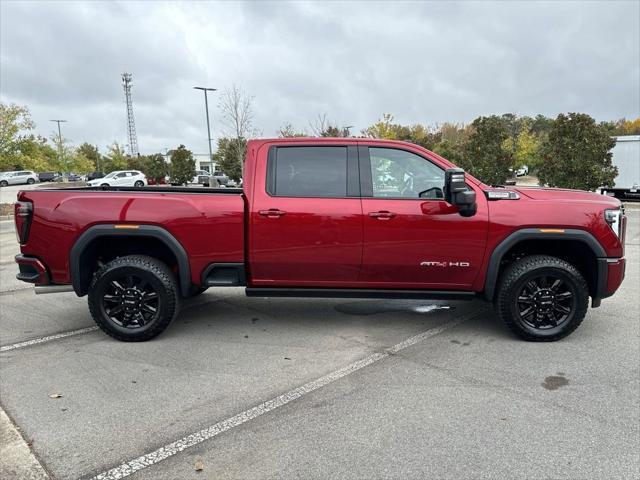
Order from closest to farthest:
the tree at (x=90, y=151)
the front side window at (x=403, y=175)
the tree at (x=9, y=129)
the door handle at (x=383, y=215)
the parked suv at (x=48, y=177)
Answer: the door handle at (x=383, y=215) < the front side window at (x=403, y=175) < the tree at (x=9, y=129) < the parked suv at (x=48, y=177) < the tree at (x=90, y=151)

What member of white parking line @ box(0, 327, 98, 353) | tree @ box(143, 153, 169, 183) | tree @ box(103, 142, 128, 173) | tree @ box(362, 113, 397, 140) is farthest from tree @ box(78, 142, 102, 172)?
white parking line @ box(0, 327, 98, 353)

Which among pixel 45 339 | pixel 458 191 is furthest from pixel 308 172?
pixel 45 339

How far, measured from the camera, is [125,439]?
2881 millimetres

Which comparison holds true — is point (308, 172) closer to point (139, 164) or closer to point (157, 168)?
point (157, 168)

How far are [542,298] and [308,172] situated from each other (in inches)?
99.0

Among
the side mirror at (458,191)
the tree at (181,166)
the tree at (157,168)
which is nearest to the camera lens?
the side mirror at (458,191)

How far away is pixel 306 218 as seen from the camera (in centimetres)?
431

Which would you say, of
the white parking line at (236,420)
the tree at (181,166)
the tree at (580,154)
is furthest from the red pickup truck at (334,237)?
the tree at (181,166)

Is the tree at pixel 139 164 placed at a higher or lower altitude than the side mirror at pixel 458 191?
higher

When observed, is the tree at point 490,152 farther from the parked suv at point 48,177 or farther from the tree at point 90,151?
the tree at point 90,151

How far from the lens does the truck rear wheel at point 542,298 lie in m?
4.37

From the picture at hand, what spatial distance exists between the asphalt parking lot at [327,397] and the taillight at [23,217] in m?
1.08

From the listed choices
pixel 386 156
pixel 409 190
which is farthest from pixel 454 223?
pixel 386 156

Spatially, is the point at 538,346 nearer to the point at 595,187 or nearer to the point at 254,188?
the point at 254,188
